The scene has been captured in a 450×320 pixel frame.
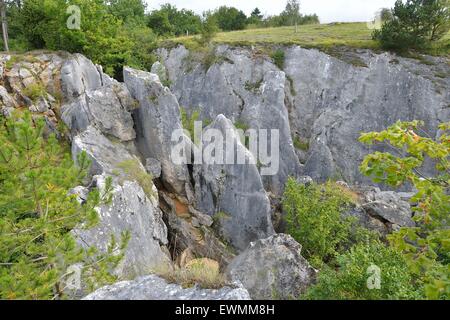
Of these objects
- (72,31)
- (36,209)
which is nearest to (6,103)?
(72,31)

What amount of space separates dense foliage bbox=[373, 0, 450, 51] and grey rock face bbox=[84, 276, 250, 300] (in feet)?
78.5

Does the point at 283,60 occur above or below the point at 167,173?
above

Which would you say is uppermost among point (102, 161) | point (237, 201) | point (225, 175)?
point (102, 161)

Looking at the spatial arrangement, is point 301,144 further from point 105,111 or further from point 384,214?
point 105,111

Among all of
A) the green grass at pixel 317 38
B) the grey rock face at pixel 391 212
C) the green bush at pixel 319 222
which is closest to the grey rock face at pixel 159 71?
the green grass at pixel 317 38

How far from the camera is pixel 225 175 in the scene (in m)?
16.9

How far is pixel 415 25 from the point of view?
23406mm

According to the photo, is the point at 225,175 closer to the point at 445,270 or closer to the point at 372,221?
the point at 372,221

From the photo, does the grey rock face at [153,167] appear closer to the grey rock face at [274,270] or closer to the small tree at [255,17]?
the grey rock face at [274,270]

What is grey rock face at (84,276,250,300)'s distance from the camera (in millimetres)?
5215

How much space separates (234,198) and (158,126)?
4965mm

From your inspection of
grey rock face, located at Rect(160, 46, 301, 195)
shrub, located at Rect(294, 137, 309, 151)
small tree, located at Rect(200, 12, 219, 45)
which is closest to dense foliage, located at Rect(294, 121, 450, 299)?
grey rock face, located at Rect(160, 46, 301, 195)

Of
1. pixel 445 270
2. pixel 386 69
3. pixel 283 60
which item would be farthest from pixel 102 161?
pixel 386 69
